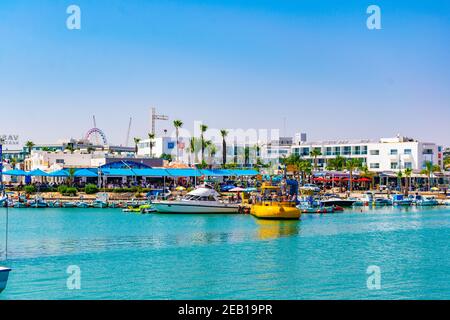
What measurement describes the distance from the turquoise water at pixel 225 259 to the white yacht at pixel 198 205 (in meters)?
13.2

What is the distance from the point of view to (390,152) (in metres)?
166

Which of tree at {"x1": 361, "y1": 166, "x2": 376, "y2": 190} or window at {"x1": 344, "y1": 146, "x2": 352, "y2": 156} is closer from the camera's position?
tree at {"x1": 361, "y1": 166, "x2": 376, "y2": 190}

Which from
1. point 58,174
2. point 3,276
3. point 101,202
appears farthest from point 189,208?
point 3,276

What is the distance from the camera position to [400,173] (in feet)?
483

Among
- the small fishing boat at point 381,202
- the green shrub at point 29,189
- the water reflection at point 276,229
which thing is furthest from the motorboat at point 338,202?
the green shrub at point 29,189

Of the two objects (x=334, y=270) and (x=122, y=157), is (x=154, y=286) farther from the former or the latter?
(x=122, y=157)

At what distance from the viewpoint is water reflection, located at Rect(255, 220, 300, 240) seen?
61609 mm

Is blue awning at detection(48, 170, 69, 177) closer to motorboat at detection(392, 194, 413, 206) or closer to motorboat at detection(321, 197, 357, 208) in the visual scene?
motorboat at detection(321, 197, 357, 208)

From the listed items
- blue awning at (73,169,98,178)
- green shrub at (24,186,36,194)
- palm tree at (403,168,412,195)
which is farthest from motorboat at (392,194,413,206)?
green shrub at (24,186,36,194)

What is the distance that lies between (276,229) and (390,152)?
348 ft

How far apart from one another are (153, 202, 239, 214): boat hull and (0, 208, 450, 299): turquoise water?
13.2m

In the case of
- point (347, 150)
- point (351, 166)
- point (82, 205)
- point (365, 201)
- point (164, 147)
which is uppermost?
point (164, 147)

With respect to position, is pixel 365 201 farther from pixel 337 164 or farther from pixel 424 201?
pixel 337 164
